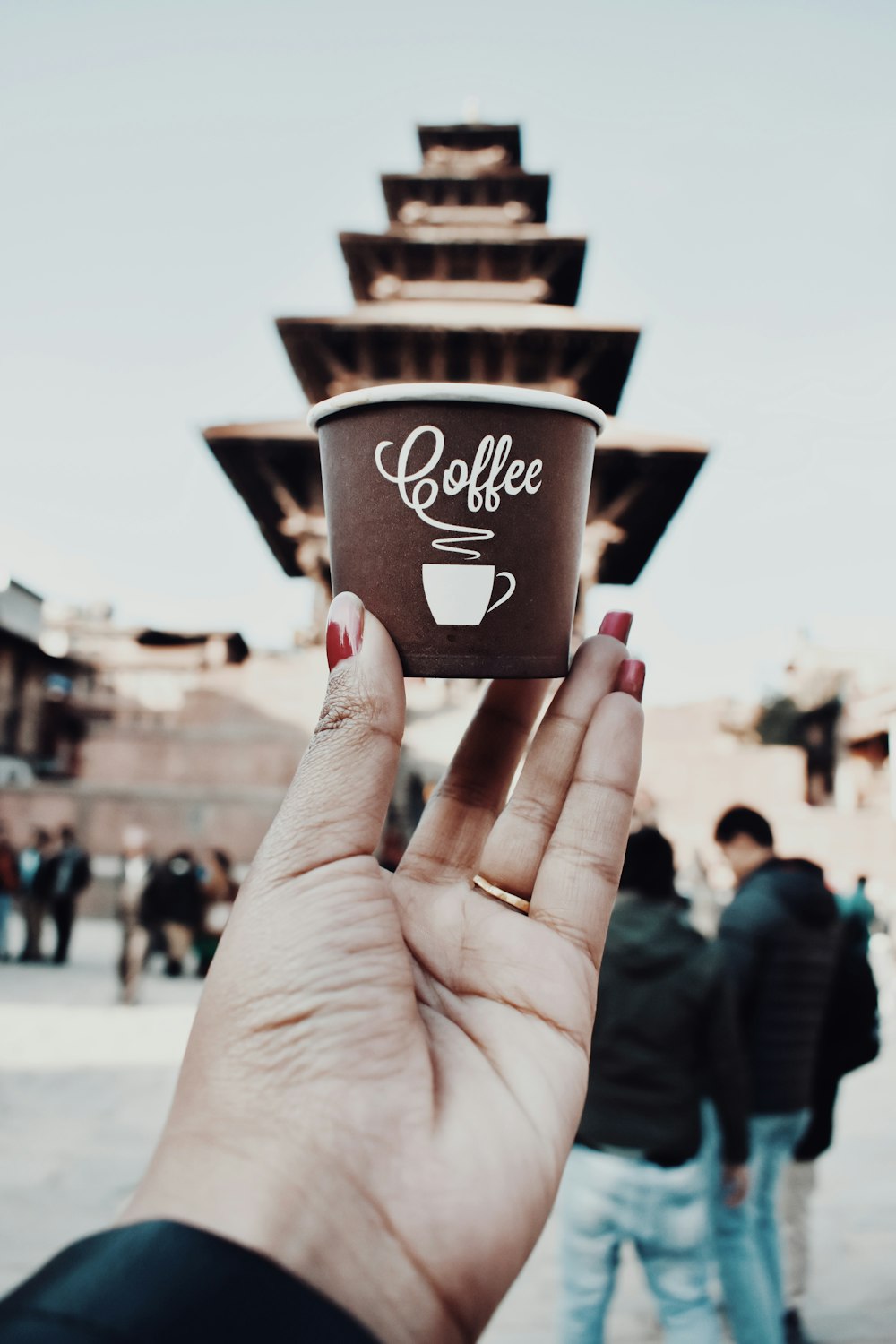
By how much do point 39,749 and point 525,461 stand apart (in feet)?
87.8

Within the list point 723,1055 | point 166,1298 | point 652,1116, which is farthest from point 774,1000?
point 166,1298

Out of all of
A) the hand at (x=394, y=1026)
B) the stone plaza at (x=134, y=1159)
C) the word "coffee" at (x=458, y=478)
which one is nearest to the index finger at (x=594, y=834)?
the hand at (x=394, y=1026)

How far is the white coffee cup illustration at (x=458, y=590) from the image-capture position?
1.56m

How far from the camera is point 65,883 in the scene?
1012 centimetres

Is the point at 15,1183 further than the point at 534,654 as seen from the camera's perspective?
Yes

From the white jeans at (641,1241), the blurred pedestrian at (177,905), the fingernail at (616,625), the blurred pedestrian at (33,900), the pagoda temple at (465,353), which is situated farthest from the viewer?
the pagoda temple at (465,353)

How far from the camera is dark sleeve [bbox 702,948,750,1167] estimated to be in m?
2.61

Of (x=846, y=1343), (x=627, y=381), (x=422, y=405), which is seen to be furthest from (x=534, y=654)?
(x=627, y=381)

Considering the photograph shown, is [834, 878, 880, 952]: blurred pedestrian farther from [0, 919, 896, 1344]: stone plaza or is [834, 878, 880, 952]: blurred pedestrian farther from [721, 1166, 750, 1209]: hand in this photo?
[0, 919, 896, 1344]: stone plaza

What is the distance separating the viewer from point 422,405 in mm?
1540

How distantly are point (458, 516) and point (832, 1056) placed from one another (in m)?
2.78

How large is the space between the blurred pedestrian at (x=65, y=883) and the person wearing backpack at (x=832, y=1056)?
8451mm

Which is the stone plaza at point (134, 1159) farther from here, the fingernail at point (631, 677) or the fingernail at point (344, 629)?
the fingernail at point (344, 629)

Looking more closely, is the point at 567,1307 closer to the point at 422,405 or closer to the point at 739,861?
the point at 739,861
